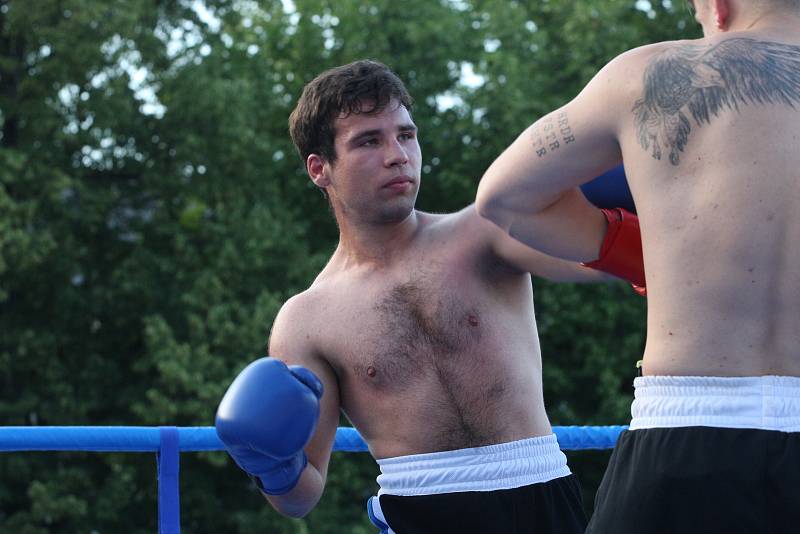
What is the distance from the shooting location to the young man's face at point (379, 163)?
106 inches

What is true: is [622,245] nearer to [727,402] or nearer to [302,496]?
[727,402]

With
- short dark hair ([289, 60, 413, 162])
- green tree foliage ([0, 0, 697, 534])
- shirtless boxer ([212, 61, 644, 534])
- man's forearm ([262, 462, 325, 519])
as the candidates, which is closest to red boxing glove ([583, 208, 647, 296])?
shirtless boxer ([212, 61, 644, 534])

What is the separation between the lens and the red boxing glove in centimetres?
213

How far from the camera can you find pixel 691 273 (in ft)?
5.48

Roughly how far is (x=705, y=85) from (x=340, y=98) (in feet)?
4.13

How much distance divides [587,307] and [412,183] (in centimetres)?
1172

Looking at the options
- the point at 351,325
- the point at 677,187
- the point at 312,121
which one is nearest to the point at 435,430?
the point at 351,325

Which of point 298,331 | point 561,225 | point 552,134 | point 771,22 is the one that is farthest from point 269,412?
point 771,22

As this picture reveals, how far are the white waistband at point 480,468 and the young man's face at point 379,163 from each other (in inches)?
24.7

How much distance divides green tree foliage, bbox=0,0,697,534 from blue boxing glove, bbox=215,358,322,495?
9.76m

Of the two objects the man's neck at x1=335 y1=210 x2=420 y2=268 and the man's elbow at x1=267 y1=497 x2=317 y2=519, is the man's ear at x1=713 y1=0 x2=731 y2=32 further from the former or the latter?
the man's elbow at x1=267 y1=497 x2=317 y2=519

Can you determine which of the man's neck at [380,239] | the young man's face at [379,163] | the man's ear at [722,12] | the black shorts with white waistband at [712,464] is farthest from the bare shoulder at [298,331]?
the man's ear at [722,12]

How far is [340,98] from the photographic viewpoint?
2756 millimetres

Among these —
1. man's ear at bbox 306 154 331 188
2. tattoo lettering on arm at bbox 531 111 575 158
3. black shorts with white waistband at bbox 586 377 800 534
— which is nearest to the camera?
black shorts with white waistband at bbox 586 377 800 534
